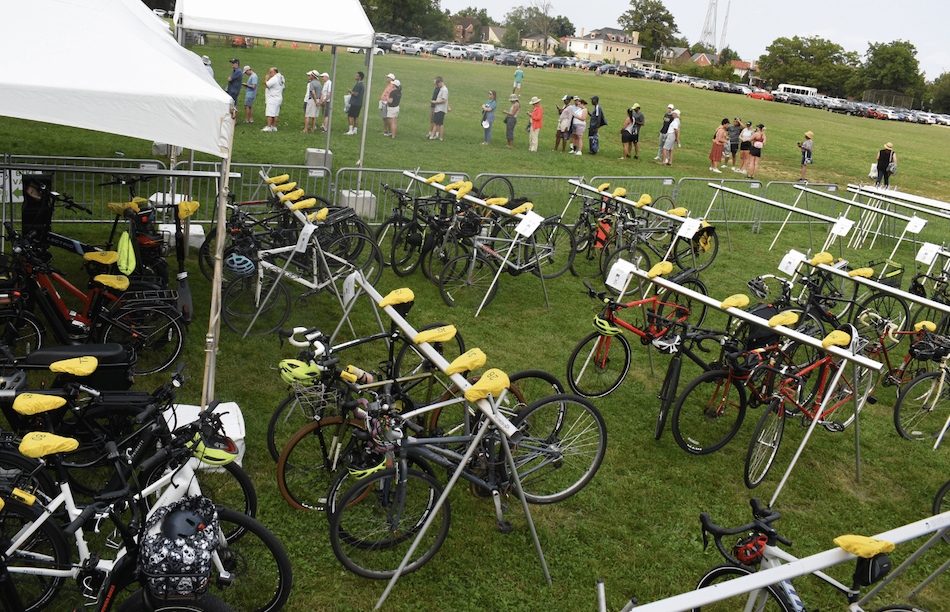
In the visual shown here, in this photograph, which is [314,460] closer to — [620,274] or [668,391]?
[668,391]

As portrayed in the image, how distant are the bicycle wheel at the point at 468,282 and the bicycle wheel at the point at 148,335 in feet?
9.77

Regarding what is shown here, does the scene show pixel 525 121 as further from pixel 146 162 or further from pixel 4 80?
pixel 4 80

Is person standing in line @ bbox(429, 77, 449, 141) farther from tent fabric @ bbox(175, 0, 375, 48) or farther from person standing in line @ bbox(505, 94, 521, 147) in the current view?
tent fabric @ bbox(175, 0, 375, 48)

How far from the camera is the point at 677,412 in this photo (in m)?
5.36

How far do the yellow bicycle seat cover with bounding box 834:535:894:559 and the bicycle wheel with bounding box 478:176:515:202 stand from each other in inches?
355

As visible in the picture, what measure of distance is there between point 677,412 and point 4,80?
16.0 feet

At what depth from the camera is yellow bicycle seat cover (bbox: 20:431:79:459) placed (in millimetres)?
2807

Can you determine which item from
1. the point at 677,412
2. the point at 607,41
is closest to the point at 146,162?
the point at 677,412

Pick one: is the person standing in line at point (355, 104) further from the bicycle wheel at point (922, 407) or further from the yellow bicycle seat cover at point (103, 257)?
the bicycle wheel at point (922, 407)

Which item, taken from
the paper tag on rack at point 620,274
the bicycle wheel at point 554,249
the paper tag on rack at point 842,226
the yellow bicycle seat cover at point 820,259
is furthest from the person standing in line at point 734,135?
the paper tag on rack at point 620,274

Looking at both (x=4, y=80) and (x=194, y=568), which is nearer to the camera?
(x=194, y=568)

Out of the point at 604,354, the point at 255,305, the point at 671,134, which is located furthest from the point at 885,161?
the point at 255,305

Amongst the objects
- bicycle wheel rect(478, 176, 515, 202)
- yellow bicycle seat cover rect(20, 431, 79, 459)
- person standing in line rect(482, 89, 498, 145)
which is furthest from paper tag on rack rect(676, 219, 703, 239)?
person standing in line rect(482, 89, 498, 145)

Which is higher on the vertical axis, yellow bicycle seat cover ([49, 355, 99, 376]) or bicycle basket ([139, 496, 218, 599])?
yellow bicycle seat cover ([49, 355, 99, 376])
